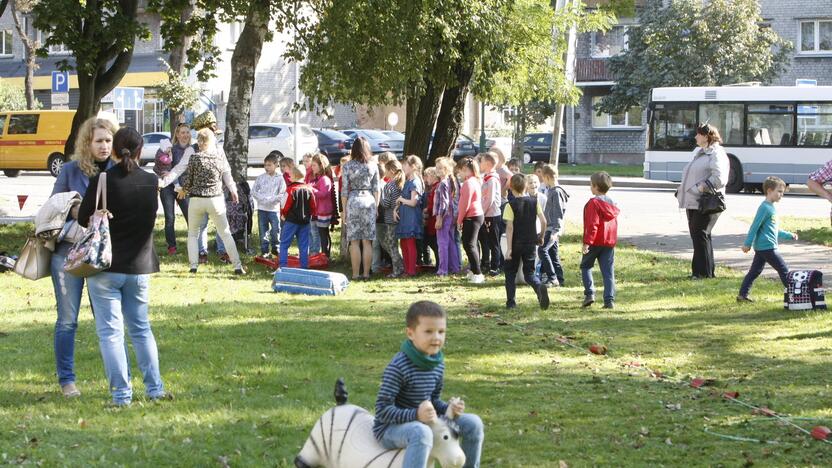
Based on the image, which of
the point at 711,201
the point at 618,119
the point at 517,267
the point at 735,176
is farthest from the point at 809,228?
the point at 618,119

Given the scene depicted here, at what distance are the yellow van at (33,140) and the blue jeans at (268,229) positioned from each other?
86.1 feet

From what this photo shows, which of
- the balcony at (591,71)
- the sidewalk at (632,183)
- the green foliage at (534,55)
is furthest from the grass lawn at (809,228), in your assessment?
the balcony at (591,71)

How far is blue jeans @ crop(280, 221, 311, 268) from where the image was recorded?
17.3 m

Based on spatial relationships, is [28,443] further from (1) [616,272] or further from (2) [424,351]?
(1) [616,272]

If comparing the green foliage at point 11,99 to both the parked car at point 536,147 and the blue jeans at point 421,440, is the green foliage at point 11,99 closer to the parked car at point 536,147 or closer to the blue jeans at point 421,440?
the parked car at point 536,147

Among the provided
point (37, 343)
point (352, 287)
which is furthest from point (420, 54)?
point (37, 343)

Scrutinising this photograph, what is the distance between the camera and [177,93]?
122 feet

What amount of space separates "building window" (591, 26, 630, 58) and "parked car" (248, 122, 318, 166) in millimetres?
16976

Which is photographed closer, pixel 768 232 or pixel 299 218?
pixel 768 232

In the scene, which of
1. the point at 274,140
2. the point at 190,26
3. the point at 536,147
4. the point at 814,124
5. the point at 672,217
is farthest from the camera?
the point at 536,147

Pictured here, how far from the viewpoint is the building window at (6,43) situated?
66.9 metres

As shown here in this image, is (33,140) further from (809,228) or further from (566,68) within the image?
(809,228)

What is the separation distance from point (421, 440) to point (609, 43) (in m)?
54.0

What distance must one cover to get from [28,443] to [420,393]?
2736 mm
